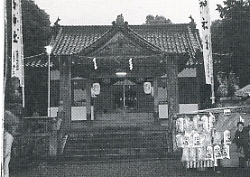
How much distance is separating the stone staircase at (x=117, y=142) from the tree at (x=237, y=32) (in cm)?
366

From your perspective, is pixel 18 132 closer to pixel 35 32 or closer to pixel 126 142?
pixel 126 142

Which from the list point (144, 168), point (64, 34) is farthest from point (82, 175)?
point (64, 34)

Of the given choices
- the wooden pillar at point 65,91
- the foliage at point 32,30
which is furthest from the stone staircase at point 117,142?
the foliage at point 32,30

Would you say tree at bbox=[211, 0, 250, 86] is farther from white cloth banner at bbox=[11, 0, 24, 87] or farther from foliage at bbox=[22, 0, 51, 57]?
foliage at bbox=[22, 0, 51, 57]

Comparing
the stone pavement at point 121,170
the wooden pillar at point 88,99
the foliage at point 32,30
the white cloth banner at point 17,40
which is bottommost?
the stone pavement at point 121,170

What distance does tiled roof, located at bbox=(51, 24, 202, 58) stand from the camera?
1332 cm

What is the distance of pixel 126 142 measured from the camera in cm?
1084

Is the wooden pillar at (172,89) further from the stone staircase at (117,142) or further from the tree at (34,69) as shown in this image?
the tree at (34,69)

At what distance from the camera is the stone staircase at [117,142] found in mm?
9812

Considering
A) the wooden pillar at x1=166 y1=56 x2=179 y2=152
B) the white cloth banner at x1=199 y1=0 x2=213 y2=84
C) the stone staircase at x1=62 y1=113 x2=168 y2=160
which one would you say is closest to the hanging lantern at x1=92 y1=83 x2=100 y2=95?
the stone staircase at x1=62 y1=113 x2=168 y2=160

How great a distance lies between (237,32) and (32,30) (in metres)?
7.87

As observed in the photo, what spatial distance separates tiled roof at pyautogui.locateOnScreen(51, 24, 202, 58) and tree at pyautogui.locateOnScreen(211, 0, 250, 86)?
2.36m

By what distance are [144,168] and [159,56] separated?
468 centimetres

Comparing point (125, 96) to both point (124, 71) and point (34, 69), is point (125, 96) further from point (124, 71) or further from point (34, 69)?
point (34, 69)
